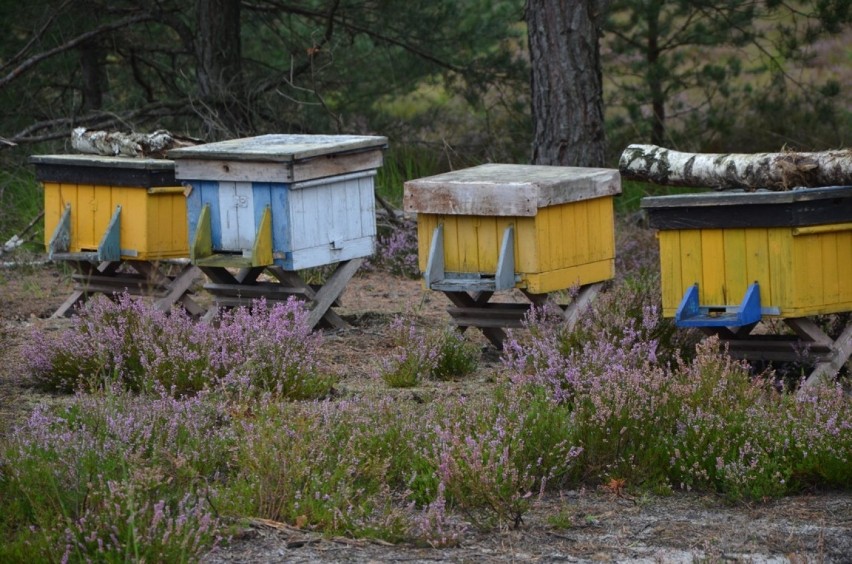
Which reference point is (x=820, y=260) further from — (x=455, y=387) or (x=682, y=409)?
(x=455, y=387)

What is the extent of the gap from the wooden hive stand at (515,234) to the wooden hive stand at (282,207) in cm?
70

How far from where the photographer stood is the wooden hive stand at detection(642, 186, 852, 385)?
5.99m

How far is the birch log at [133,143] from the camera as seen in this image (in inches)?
331

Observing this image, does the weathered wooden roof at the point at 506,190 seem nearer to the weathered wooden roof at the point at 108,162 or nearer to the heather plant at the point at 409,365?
the heather plant at the point at 409,365

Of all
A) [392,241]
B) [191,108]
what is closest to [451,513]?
[392,241]

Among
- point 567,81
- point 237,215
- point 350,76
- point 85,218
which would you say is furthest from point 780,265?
point 350,76

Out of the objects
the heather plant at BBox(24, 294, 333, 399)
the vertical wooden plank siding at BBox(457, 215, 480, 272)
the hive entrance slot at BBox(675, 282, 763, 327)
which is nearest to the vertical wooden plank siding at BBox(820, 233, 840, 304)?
the hive entrance slot at BBox(675, 282, 763, 327)

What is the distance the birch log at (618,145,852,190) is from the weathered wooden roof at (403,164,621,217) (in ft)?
0.71

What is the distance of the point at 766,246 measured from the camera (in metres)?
6.05

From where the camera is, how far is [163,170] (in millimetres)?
8000

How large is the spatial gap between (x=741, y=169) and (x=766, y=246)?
0.54 metres

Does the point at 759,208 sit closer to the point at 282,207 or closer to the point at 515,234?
the point at 515,234

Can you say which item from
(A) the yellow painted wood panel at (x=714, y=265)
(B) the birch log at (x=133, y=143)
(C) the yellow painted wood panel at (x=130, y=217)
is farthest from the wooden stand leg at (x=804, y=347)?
(B) the birch log at (x=133, y=143)

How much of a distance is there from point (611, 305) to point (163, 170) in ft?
10.0
